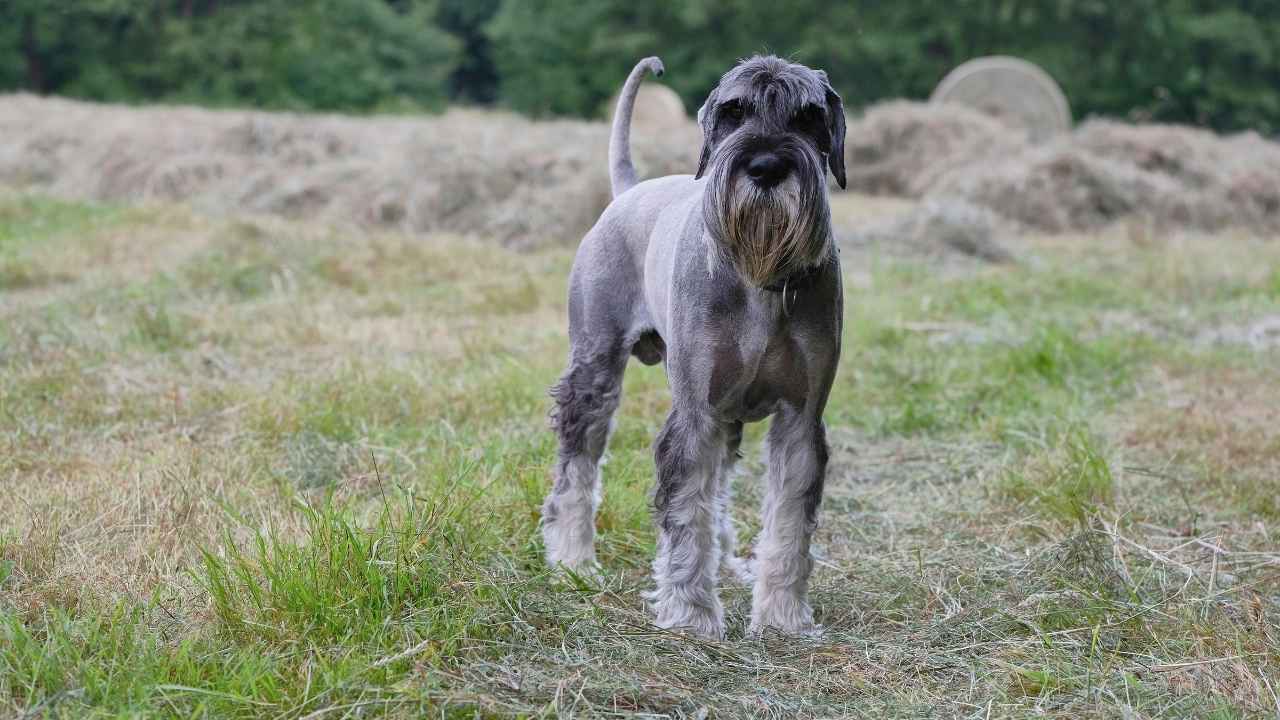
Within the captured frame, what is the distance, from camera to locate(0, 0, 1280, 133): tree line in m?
33.5

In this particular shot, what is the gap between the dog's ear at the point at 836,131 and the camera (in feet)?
11.6

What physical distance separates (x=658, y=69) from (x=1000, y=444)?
278 centimetres

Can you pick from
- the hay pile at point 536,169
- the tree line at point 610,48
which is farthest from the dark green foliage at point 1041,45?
the hay pile at point 536,169

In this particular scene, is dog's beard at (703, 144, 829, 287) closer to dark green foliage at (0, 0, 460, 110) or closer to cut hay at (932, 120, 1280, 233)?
cut hay at (932, 120, 1280, 233)

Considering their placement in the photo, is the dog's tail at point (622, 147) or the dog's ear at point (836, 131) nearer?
the dog's ear at point (836, 131)

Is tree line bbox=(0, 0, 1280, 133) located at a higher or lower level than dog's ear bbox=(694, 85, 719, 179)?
lower

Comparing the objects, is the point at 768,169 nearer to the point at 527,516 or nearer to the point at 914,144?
the point at 527,516

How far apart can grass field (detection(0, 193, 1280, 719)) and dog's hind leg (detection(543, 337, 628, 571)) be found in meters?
0.16

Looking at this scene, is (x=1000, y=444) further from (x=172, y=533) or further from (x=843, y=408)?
(x=172, y=533)

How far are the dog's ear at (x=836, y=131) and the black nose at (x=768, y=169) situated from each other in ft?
1.11

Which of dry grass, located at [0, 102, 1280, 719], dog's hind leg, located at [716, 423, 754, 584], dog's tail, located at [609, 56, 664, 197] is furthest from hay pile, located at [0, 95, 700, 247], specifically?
dog's hind leg, located at [716, 423, 754, 584]

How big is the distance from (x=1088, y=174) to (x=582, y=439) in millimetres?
12503

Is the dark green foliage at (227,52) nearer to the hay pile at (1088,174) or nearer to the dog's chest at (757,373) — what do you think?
the hay pile at (1088,174)

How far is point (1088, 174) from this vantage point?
1525 centimetres
